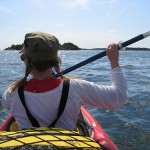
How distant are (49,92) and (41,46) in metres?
0.37

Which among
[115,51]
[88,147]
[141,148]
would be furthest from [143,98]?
[88,147]

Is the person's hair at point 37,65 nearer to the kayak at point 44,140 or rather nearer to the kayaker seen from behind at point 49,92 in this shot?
the kayaker seen from behind at point 49,92

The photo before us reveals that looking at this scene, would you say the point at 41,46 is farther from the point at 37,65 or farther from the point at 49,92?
the point at 49,92

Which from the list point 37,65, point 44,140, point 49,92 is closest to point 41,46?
point 37,65

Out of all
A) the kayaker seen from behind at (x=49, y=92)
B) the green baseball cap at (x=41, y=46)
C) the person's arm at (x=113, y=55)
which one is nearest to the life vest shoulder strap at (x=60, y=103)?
the kayaker seen from behind at (x=49, y=92)

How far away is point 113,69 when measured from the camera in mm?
2686

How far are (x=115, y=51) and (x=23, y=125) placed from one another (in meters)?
1.00

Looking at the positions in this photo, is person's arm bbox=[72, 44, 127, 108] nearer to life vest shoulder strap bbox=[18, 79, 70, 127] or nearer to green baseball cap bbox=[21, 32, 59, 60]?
life vest shoulder strap bbox=[18, 79, 70, 127]

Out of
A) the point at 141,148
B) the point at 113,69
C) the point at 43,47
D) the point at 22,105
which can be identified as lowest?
the point at 141,148

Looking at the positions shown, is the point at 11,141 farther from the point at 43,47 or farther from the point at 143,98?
the point at 143,98

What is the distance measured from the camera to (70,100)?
2.57 meters

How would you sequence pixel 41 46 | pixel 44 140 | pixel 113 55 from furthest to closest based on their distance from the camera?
1. pixel 113 55
2. pixel 41 46
3. pixel 44 140

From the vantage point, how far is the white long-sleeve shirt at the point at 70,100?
99.4 inches

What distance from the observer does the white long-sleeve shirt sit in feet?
8.29
